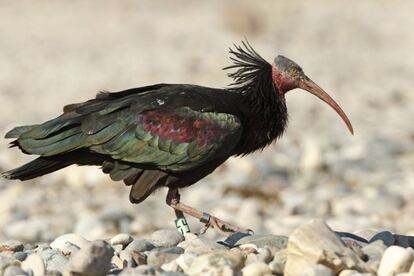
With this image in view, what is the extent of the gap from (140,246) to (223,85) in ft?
63.9

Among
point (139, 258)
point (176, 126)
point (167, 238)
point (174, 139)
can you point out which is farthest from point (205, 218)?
point (139, 258)

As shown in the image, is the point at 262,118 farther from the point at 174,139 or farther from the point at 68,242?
the point at 68,242

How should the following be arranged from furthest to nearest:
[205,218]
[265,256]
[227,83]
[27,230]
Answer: [227,83]
[27,230]
[205,218]
[265,256]

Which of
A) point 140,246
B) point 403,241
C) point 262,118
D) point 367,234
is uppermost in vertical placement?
point 262,118

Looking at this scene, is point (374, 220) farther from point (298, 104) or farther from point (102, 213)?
point (298, 104)

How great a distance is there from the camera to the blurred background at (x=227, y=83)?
1881 cm

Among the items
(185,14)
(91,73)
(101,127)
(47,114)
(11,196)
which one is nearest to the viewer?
→ (101,127)

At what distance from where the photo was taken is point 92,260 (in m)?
8.67

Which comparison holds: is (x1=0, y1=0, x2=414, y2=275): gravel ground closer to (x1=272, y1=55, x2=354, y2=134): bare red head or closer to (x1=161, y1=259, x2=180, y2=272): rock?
(x1=161, y1=259, x2=180, y2=272): rock

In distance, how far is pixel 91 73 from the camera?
1208 inches

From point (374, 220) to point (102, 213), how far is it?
440cm

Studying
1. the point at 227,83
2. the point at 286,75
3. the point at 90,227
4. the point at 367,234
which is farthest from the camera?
the point at 227,83

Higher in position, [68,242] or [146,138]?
[146,138]

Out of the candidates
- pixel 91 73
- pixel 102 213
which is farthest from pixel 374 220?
pixel 91 73
